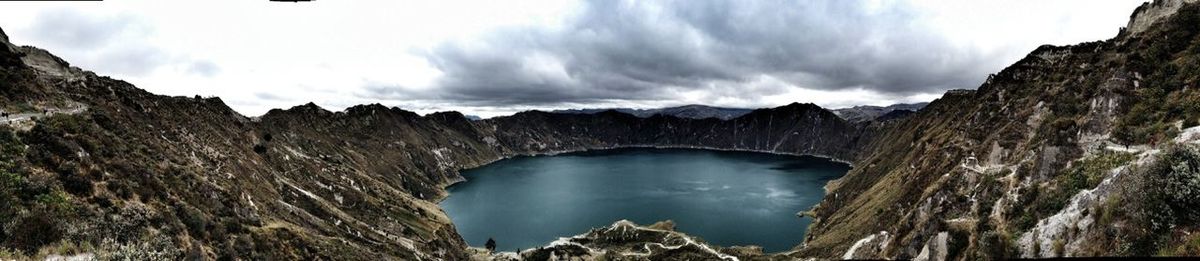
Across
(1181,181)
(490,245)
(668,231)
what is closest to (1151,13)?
(1181,181)

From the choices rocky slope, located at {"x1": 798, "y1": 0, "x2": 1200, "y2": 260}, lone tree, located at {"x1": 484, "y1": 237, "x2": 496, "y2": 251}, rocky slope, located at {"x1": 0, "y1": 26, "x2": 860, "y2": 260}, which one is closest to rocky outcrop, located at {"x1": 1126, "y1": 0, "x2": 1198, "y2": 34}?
rocky slope, located at {"x1": 798, "y1": 0, "x2": 1200, "y2": 260}

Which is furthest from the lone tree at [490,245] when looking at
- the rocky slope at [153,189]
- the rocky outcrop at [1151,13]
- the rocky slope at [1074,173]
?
the rocky outcrop at [1151,13]

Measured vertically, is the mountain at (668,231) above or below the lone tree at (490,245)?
above

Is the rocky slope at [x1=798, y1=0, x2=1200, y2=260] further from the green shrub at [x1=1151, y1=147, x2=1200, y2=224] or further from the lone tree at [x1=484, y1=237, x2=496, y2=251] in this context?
the lone tree at [x1=484, y1=237, x2=496, y2=251]

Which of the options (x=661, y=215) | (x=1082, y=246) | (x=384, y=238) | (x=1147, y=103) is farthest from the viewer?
(x=661, y=215)

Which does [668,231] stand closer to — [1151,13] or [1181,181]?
[1151,13]

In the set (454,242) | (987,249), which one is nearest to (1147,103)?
(987,249)

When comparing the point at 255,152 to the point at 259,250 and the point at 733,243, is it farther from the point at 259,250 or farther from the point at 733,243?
the point at 733,243

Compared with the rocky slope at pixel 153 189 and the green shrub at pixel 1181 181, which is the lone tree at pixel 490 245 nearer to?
the rocky slope at pixel 153 189
